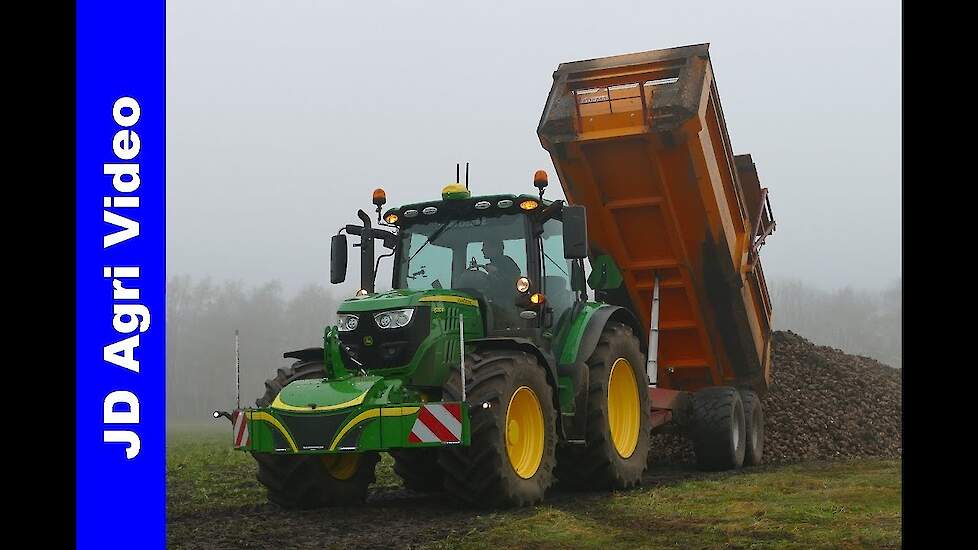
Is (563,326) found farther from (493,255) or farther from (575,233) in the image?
(575,233)

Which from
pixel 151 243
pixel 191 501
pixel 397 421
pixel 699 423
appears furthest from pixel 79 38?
pixel 699 423

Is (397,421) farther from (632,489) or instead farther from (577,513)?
(632,489)

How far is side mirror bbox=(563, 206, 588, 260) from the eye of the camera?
8.71 m

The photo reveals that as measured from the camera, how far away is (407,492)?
9.98 metres

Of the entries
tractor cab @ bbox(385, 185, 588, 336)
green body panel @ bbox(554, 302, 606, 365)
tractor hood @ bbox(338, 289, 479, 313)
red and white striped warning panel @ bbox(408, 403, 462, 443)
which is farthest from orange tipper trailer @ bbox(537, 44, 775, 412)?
red and white striped warning panel @ bbox(408, 403, 462, 443)

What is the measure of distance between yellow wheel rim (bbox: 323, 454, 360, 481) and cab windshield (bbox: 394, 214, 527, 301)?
1568 mm

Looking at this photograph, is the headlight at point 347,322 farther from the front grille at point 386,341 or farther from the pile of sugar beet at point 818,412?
the pile of sugar beet at point 818,412

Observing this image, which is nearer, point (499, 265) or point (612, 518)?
point (612, 518)

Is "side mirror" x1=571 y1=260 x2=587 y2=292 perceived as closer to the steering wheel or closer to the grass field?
the steering wheel

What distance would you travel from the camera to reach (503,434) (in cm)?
796

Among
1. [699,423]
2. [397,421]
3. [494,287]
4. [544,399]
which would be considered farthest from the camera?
[699,423]

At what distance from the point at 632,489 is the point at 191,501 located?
385 centimetres

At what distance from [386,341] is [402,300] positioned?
0.34 metres

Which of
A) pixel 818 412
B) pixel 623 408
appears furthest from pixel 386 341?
pixel 818 412
